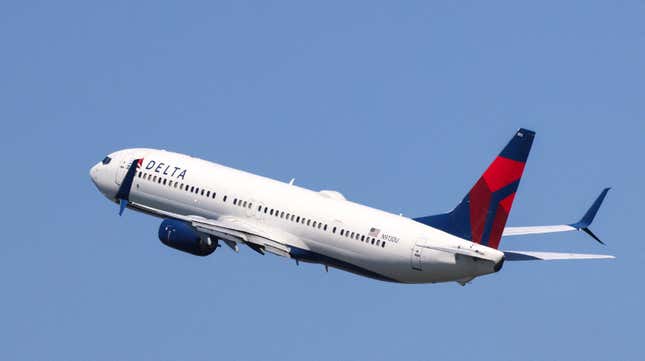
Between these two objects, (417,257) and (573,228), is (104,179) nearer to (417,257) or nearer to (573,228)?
(417,257)

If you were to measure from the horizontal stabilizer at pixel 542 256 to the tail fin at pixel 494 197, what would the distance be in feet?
6.00

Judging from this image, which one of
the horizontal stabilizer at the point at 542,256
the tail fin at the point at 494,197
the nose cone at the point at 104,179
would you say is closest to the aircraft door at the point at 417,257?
the tail fin at the point at 494,197

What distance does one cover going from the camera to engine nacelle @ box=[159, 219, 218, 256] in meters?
109

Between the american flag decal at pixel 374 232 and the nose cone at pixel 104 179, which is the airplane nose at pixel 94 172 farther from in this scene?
the american flag decal at pixel 374 232

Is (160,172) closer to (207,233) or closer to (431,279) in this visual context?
(207,233)

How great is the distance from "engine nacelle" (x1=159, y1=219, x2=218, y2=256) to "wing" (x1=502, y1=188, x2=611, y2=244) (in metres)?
18.0

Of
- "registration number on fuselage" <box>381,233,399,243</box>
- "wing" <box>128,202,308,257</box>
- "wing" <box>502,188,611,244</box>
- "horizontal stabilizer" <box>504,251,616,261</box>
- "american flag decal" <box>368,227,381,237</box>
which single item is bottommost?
"wing" <box>128,202,308,257</box>

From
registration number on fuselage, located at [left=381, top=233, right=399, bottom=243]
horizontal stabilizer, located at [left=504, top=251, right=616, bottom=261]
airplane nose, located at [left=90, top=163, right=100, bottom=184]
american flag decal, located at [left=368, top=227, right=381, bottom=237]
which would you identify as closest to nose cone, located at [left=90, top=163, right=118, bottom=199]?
airplane nose, located at [left=90, top=163, right=100, bottom=184]

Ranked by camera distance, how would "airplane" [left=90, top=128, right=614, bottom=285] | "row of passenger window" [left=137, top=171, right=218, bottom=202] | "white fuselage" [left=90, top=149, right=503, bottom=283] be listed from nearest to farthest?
"airplane" [left=90, top=128, right=614, bottom=285] < "white fuselage" [left=90, top=149, right=503, bottom=283] < "row of passenger window" [left=137, top=171, right=218, bottom=202]

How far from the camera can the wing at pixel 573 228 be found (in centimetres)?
10632

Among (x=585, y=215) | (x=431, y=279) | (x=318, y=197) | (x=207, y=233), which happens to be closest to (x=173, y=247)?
(x=207, y=233)

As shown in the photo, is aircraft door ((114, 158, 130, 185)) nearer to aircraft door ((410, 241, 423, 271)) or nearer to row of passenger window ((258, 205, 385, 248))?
row of passenger window ((258, 205, 385, 248))

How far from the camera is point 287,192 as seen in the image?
10981 centimetres

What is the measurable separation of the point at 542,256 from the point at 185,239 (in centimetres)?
2191
